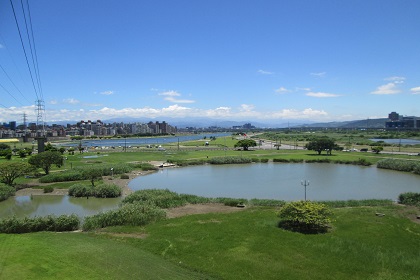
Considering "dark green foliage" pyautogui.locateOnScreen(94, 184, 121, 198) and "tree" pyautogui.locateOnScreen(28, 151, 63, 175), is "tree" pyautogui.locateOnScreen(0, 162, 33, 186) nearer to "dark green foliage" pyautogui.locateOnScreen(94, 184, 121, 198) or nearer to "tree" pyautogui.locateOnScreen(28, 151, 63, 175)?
"tree" pyautogui.locateOnScreen(28, 151, 63, 175)

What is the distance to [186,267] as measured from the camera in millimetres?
12383

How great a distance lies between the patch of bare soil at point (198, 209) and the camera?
2159 centimetres

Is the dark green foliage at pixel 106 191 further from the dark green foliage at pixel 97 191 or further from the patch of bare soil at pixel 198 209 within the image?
the patch of bare soil at pixel 198 209

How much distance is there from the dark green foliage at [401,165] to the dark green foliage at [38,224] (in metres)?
40.3

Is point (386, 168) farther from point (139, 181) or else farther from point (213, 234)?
point (213, 234)

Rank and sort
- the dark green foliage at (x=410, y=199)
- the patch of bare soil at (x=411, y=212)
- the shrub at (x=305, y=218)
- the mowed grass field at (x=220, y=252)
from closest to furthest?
the mowed grass field at (x=220, y=252) < the shrub at (x=305, y=218) < the patch of bare soil at (x=411, y=212) < the dark green foliage at (x=410, y=199)

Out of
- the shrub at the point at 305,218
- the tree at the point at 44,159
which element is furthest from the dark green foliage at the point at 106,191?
the shrub at the point at 305,218

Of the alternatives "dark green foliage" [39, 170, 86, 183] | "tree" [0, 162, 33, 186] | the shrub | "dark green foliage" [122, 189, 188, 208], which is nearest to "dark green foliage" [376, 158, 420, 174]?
the shrub

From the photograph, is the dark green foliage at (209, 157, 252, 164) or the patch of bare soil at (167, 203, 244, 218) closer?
the patch of bare soil at (167, 203, 244, 218)

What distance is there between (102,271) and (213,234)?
246 inches

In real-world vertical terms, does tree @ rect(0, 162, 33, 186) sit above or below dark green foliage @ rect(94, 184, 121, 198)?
above

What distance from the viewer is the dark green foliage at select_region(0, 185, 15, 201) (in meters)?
28.3

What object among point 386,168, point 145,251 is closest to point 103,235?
point 145,251

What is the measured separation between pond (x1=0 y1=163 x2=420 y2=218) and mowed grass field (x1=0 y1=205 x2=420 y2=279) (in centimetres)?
966
